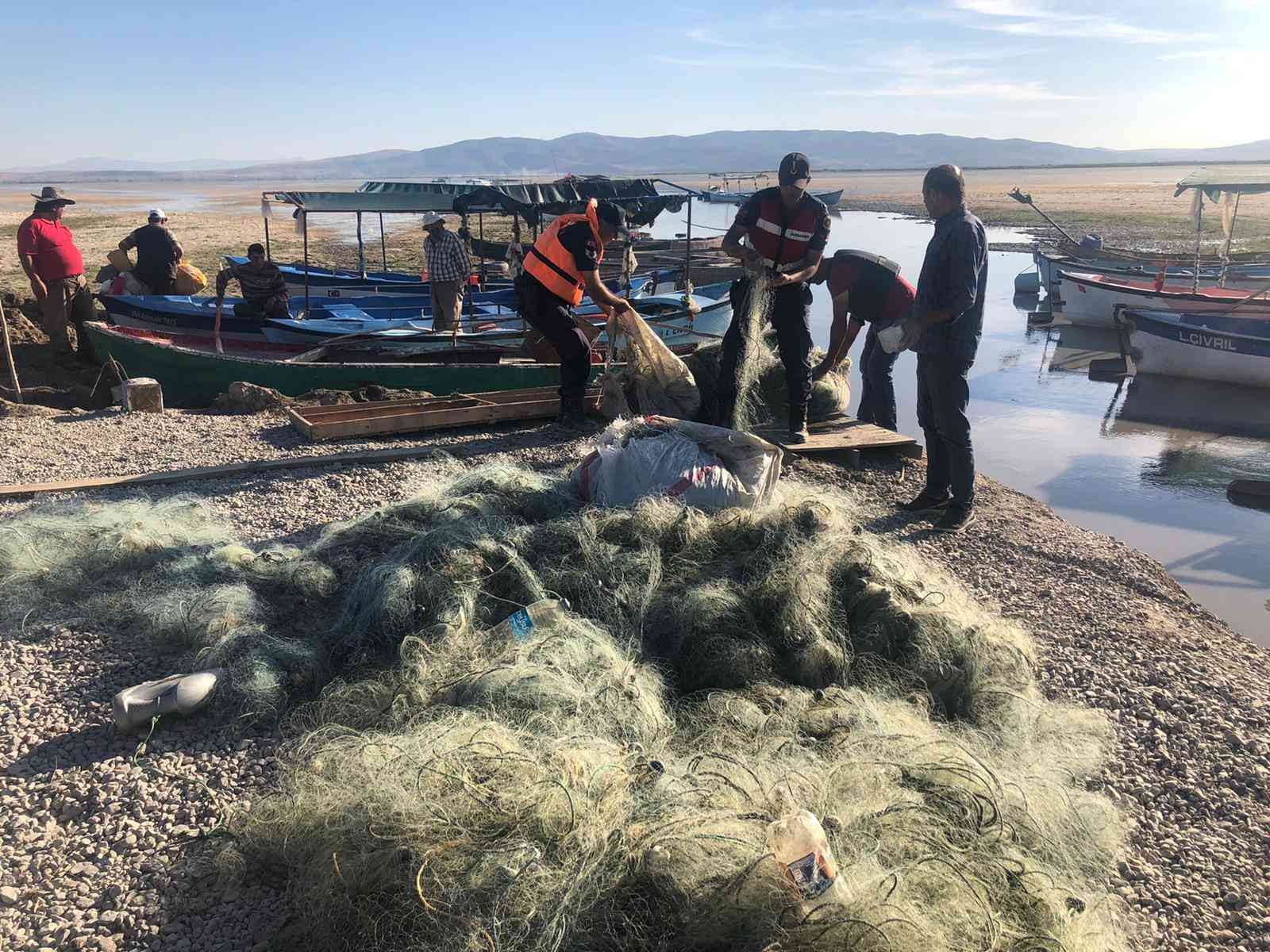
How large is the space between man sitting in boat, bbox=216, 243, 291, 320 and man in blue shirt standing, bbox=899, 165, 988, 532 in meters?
8.05

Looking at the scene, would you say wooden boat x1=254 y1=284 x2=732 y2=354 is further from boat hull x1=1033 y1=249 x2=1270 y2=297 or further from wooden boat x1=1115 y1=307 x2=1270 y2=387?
boat hull x1=1033 y1=249 x2=1270 y2=297

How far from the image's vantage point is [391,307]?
42.0 feet

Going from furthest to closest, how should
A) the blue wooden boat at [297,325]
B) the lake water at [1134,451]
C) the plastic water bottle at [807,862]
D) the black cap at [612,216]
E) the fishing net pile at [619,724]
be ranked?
the blue wooden boat at [297,325]
the lake water at [1134,451]
the black cap at [612,216]
the fishing net pile at [619,724]
the plastic water bottle at [807,862]

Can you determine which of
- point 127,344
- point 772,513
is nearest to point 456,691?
point 772,513

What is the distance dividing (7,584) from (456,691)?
108 inches

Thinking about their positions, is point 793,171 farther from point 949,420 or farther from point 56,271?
point 56,271

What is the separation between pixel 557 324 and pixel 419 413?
1.57 meters

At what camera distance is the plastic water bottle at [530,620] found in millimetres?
3752

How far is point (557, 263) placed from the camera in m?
6.62

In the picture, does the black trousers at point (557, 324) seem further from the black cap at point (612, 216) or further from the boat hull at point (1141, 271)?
the boat hull at point (1141, 271)

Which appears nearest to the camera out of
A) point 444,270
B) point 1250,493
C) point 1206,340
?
point 1250,493

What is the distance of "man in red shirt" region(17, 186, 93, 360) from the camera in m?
9.88

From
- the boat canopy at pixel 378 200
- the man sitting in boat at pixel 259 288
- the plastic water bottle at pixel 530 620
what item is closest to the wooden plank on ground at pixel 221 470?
the plastic water bottle at pixel 530 620

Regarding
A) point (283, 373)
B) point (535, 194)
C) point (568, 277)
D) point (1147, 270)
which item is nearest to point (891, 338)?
point (568, 277)
